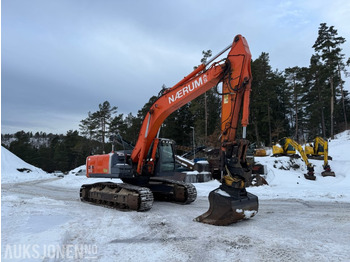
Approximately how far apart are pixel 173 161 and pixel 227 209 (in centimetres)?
368

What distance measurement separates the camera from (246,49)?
6320 millimetres

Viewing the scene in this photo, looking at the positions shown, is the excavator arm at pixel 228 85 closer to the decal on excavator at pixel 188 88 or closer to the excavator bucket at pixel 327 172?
the decal on excavator at pixel 188 88

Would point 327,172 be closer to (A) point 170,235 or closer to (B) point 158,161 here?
(B) point 158,161

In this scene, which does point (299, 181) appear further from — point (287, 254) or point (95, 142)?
point (95, 142)

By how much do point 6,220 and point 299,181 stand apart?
13747mm

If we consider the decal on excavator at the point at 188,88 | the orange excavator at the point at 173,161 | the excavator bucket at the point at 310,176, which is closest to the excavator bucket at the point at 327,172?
the excavator bucket at the point at 310,176

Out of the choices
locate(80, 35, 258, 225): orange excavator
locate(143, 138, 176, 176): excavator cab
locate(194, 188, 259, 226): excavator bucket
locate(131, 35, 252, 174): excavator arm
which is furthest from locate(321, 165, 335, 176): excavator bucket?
locate(131, 35, 252, 174): excavator arm

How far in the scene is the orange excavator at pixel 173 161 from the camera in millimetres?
5691

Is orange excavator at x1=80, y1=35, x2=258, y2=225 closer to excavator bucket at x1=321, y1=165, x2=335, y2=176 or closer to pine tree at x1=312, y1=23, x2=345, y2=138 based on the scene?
excavator bucket at x1=321, y1=165, x2=335, y2=176

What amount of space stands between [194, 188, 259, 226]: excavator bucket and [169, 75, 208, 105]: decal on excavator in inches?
110

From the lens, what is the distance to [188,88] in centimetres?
716

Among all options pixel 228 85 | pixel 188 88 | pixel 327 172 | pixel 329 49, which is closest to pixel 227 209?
pixel 228 85

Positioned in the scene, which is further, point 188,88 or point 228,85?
point 188,88

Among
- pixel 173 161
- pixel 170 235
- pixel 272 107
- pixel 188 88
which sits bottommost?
pixel 170 235
